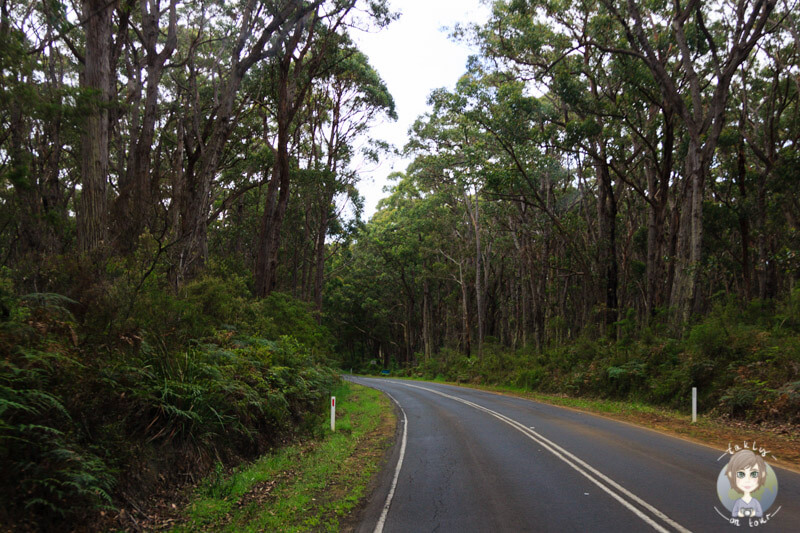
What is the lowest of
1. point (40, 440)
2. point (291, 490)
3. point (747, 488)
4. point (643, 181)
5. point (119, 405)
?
point (291, 490)

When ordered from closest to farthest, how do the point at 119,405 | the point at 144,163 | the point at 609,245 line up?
1. the point at 119,405
2. the point at 144,163
3. the point at 609,245

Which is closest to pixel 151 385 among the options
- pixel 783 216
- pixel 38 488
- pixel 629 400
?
pixel 38 488

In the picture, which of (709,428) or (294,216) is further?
(294,216)

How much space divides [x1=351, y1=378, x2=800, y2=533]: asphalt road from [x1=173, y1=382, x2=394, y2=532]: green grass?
535 millimetres

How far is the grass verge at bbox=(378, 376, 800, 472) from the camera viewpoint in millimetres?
10258

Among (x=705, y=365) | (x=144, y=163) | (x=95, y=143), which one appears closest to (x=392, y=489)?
(x=95, y=143)

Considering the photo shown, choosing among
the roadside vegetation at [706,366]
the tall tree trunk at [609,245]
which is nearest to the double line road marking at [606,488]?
the roadside vegetation at [706,366]

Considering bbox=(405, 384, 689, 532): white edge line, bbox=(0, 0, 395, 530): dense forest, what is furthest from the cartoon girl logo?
bbox=(0, 0, 395, 530): dense forest

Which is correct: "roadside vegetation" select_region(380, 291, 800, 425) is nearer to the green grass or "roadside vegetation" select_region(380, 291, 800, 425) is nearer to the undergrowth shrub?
the undergrowth shrub

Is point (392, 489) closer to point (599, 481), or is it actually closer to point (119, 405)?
point (599, 481)

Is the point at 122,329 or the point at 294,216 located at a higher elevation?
the point at 294,216

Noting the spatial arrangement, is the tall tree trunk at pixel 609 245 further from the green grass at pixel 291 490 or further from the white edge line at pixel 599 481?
the green grass at pixel 291 490

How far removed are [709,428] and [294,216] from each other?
3220 cm

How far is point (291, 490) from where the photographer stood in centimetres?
804
